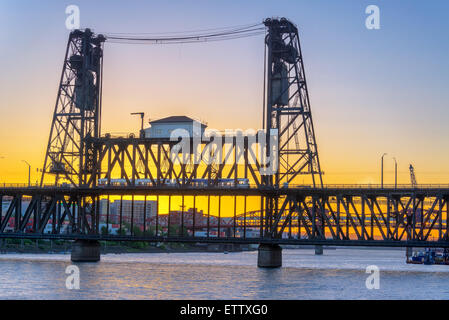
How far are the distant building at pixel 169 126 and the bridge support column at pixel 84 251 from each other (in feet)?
53.8

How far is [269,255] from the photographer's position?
9256 centimetres

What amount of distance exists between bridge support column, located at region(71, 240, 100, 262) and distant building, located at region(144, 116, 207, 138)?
→ 1639cm

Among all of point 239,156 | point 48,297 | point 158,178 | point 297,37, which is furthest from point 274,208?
point 48,297

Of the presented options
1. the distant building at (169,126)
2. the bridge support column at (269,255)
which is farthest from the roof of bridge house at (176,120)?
the bridge support column at (269,255)

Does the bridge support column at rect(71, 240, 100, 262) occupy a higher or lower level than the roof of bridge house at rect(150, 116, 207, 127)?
lower

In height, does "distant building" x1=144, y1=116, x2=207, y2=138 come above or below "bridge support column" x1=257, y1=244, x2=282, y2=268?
above

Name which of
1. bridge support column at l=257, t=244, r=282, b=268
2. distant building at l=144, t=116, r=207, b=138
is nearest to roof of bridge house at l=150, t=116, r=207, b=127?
distant building at l=144, t=116, r=207, b=138

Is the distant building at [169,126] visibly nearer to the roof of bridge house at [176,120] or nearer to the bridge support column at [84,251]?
the roof of bridge house at [176,120]

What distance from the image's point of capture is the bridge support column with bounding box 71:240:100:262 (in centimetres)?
10131

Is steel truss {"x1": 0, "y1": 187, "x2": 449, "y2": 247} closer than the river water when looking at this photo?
No

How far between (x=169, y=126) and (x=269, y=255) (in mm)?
21252

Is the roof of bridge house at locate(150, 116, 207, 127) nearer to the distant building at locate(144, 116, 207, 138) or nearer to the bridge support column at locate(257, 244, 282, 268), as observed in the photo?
the distant building at locate(144, 116, 207, 138)

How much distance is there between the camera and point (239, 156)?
306 feet

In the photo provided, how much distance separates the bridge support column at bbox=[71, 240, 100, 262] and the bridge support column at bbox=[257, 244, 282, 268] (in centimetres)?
2345
